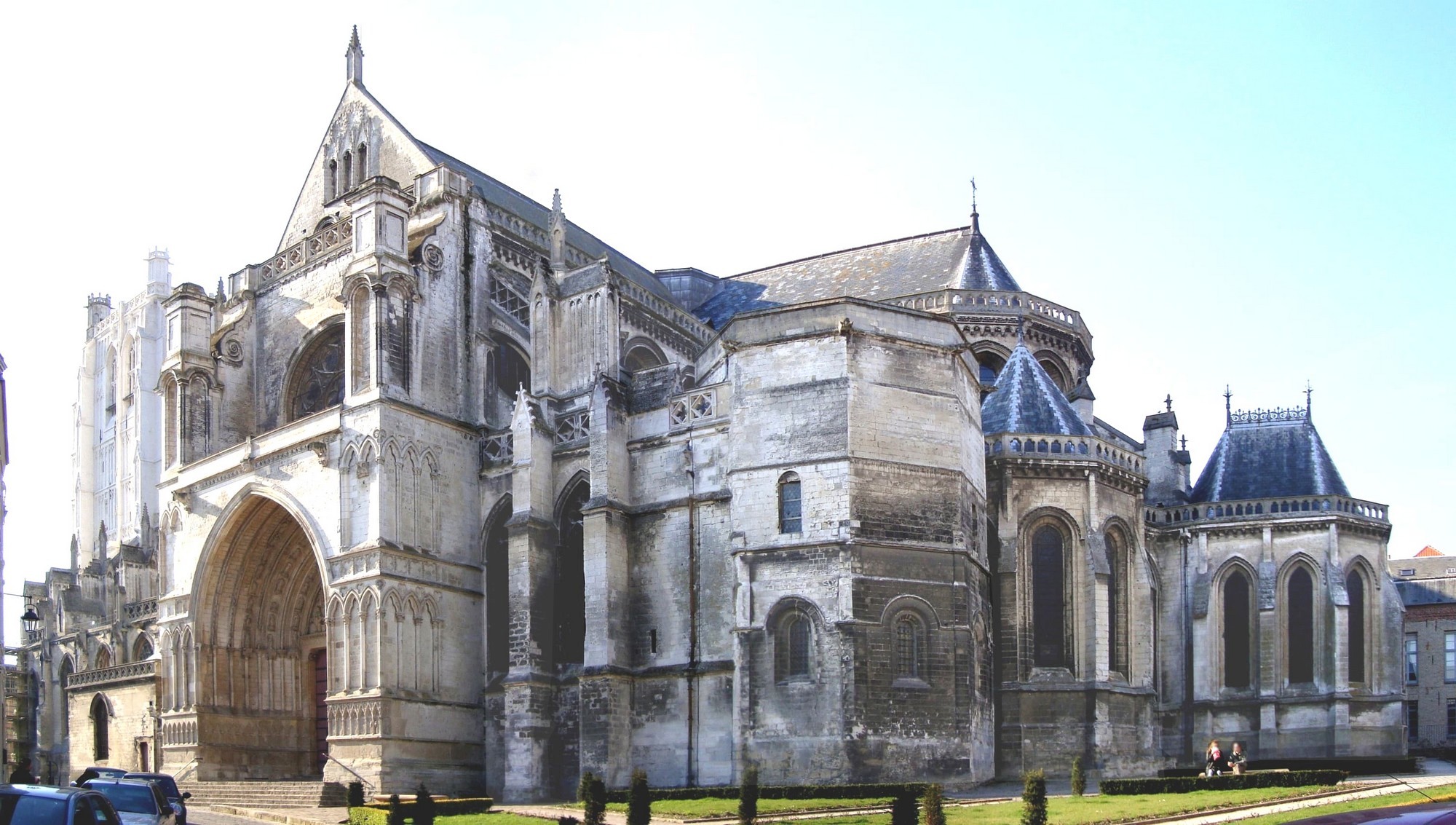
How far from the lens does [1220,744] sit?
36875 millimetres

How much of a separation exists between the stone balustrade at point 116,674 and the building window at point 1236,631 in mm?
27489

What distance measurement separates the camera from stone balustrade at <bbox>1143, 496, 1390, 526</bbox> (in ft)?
123

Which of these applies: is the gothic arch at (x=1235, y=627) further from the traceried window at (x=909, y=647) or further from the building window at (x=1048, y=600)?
the traceried window at (x=909, y=647)

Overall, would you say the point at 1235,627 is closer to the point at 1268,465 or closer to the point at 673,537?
the point at 1268,465

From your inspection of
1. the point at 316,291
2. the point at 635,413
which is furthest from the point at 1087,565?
the point at 316,291

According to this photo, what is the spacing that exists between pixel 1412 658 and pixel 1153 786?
27236mm

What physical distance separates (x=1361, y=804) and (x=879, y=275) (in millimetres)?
26389

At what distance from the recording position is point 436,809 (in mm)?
26781

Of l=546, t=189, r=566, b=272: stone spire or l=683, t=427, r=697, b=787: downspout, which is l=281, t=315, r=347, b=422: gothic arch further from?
l=683, t=427, r=697, b=787: downspout

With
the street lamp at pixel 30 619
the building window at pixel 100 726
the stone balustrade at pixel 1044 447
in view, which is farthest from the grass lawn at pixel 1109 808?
the building window at pixel 100 726

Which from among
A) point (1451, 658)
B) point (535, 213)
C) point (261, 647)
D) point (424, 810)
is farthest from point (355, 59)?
point (1451, 658)

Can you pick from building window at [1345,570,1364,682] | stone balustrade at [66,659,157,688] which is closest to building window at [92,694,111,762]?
stone balustrade at [66,659,157,688]

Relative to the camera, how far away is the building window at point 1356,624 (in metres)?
36.9

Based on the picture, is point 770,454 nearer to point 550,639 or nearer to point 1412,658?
point 550,639
